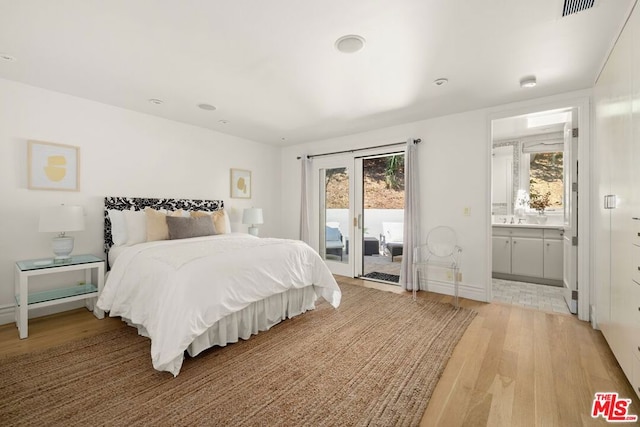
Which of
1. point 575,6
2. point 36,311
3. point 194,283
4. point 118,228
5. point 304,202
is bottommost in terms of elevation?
point 36,311

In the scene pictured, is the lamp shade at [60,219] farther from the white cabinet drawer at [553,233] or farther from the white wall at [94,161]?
the white cabinet drawer at [553,233]

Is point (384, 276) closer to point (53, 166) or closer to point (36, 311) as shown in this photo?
point (36, 311)

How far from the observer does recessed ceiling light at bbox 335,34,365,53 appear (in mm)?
2146

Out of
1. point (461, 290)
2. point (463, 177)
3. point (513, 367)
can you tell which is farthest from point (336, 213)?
point (513, 367)

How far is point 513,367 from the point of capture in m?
2.13

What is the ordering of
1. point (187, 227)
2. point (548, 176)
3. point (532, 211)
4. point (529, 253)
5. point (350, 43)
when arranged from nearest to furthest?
1. point (350, 43)
2. point (187, 227)
3. point (529, 253)
4. point (548, 176)
5. point (532, 211)

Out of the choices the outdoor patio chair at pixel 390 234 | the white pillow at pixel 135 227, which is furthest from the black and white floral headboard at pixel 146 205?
the outdoor patio chair at pixel 390 234

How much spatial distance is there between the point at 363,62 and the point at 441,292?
322 cm

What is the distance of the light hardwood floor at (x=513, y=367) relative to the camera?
5.42 ft

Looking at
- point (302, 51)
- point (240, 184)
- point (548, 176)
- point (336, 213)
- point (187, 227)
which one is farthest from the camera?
point (336, 213)

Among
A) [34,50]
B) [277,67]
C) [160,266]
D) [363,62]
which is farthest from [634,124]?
[34,50]

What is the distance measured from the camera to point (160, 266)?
2.33 metres

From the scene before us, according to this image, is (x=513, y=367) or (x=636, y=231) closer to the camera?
(x=636, y=231)

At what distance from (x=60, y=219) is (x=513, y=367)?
13.9ft
